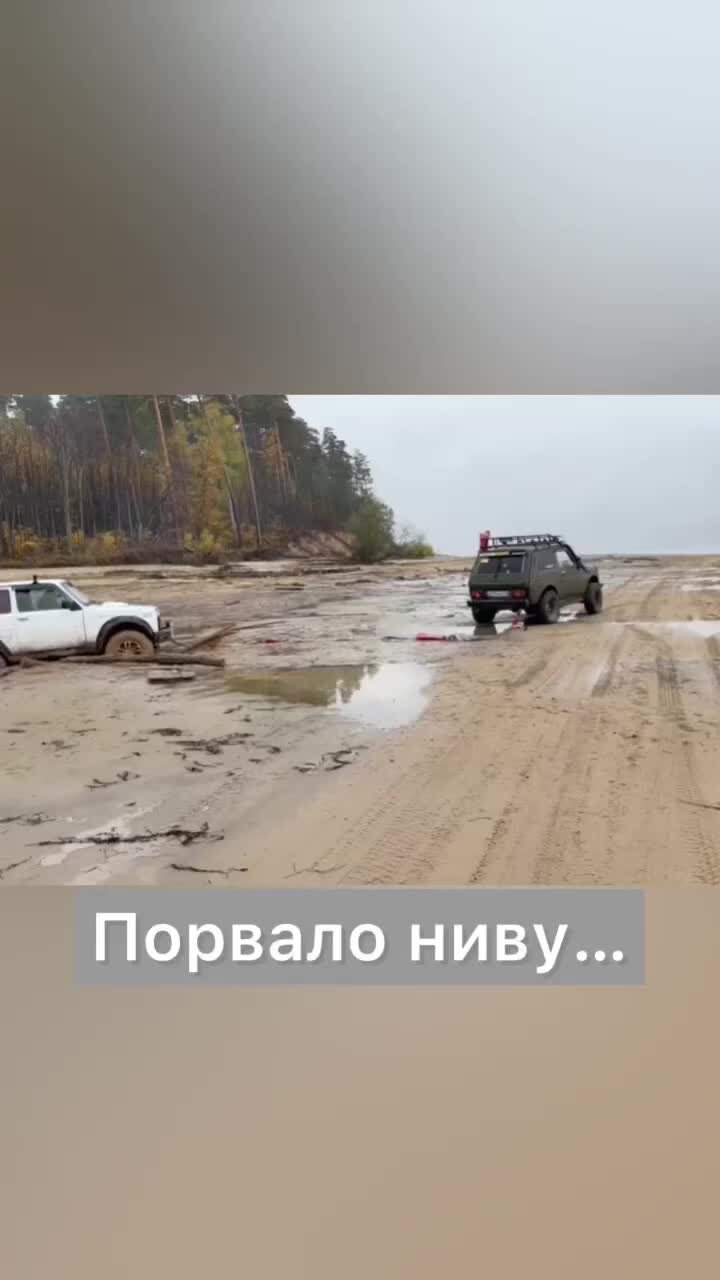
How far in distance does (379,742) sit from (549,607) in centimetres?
97

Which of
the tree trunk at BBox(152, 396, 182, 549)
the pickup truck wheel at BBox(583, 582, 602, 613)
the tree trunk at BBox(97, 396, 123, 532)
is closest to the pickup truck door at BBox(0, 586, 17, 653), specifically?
the tree trunk at BBox(97, 396, 123, 532)

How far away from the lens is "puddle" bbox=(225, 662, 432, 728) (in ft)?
11.3

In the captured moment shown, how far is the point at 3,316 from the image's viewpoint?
3.15 meters

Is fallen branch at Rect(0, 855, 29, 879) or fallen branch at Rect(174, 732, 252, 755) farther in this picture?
fallen branch at Rect(174, 732, 252, 755)

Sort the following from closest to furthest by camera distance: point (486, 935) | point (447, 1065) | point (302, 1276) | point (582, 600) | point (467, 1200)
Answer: point (302, 1276), point (467, 1200), point (447, 1065), point (486, 935), point (582, 600)

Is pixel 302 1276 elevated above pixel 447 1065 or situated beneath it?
situated beneath

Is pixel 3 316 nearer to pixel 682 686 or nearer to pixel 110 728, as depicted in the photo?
pixel 110 728

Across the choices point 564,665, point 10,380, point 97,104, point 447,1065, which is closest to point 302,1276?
point 447,1065

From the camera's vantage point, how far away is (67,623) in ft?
12.1

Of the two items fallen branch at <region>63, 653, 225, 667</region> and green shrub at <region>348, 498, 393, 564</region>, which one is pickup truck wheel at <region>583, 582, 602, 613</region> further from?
fallen branch at <region>63, 653, 225, 667</region>

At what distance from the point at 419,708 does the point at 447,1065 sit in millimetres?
1329

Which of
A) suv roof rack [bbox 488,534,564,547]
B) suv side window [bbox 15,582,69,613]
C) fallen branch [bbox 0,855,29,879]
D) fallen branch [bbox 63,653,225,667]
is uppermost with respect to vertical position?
suv roof rack [bbox 488,534,564,547]

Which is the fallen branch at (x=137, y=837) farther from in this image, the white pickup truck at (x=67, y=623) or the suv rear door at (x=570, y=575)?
the suv rear door at (x=570, y=575)

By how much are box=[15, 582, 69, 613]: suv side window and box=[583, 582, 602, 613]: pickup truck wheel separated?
2168 millimetres
